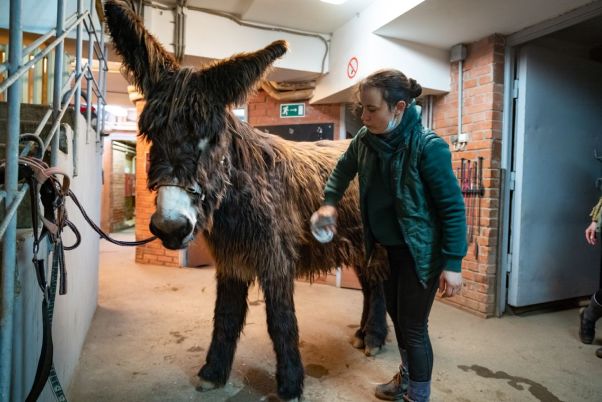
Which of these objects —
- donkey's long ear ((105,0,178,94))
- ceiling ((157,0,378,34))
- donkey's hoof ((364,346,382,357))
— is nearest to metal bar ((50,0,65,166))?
donkey's long ear ((105,0,178,94))

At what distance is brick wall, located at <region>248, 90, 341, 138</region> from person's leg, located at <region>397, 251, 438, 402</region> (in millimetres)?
3543

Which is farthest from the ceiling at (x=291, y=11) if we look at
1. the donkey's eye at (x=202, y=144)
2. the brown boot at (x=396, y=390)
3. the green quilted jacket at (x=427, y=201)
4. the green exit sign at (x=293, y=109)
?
the brown boot at (x=396, y=390)

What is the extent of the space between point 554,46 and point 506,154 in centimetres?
129

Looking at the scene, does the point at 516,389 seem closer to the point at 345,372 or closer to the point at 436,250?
the point at 345,372

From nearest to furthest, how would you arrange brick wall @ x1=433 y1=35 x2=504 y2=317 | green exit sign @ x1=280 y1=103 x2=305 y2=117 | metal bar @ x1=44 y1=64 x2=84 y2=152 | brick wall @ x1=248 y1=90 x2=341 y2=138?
metal bar @ x1=44 y1=64 x2=84 y2=152 < brick wall @ x1=433 y1=35 x2=504 y2=317 < brick wall @ x1=248 y1=90 x2=341 y2=138 < green exit sign @ x1=280 y1=103 x2=305 y2=117

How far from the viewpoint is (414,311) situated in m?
1.72

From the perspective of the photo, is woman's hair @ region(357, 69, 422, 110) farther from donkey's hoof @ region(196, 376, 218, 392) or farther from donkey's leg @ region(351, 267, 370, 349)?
donkey's hoof @ region(196, 376, 218, 392)

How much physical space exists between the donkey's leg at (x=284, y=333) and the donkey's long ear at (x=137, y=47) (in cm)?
115

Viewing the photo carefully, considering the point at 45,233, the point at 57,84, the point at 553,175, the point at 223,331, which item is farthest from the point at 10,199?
the point at 553,175

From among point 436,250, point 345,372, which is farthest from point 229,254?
point 345,372

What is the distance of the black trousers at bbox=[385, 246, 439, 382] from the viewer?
1.70 metres

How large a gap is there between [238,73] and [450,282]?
4.20 ft

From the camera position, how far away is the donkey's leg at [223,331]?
7.48 feet

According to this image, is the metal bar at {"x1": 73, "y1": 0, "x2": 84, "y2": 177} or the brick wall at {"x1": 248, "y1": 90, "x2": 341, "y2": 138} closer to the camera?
the metal bar at {"x1": 73, "y1": 0, "x2": 84, "y2": 177}
